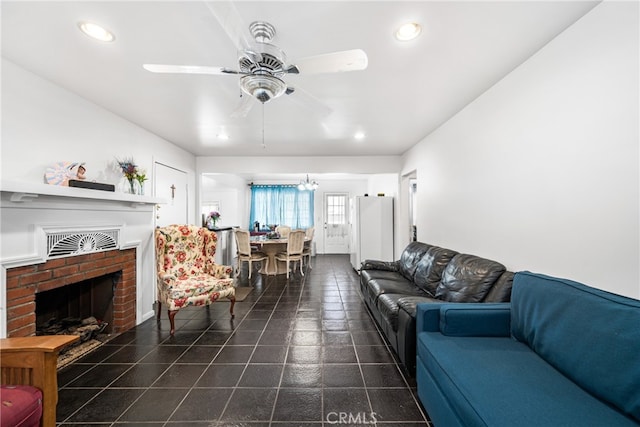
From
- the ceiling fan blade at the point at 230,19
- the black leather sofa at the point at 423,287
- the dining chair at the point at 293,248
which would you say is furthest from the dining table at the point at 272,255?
the ceiling fan blade at the point at 230,19

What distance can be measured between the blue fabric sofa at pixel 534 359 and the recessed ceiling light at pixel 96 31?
→ 271 cm

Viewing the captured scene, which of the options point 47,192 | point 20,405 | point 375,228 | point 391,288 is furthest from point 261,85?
point 375,228

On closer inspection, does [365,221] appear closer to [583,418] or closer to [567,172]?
[567,172]

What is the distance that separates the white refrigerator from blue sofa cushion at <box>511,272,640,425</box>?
3.62 meters

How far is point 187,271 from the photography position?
3182mm

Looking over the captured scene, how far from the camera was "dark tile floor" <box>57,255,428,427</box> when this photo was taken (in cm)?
160

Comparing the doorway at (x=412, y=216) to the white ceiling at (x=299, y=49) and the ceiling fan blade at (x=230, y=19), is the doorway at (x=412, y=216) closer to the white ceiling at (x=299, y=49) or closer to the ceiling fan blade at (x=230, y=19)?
the white ceiling at (x=299, y=49)

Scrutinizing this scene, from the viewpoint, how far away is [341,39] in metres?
1.61

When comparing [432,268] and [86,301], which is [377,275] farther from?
[86,301]

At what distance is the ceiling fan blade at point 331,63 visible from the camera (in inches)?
51.9

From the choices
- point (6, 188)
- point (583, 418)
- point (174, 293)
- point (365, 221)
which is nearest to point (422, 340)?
point (583, 418)

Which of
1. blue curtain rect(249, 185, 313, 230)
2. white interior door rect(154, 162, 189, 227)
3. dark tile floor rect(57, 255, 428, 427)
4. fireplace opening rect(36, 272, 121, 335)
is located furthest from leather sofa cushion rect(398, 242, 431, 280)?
blue curtain rect(249, 185, 313, 230)

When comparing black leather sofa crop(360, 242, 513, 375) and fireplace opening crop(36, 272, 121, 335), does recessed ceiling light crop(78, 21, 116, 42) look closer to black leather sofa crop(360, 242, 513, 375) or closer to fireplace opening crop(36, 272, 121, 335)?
fireplace opening crop(36, 272, 121, 335)

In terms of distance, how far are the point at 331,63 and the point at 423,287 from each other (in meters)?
2.48
